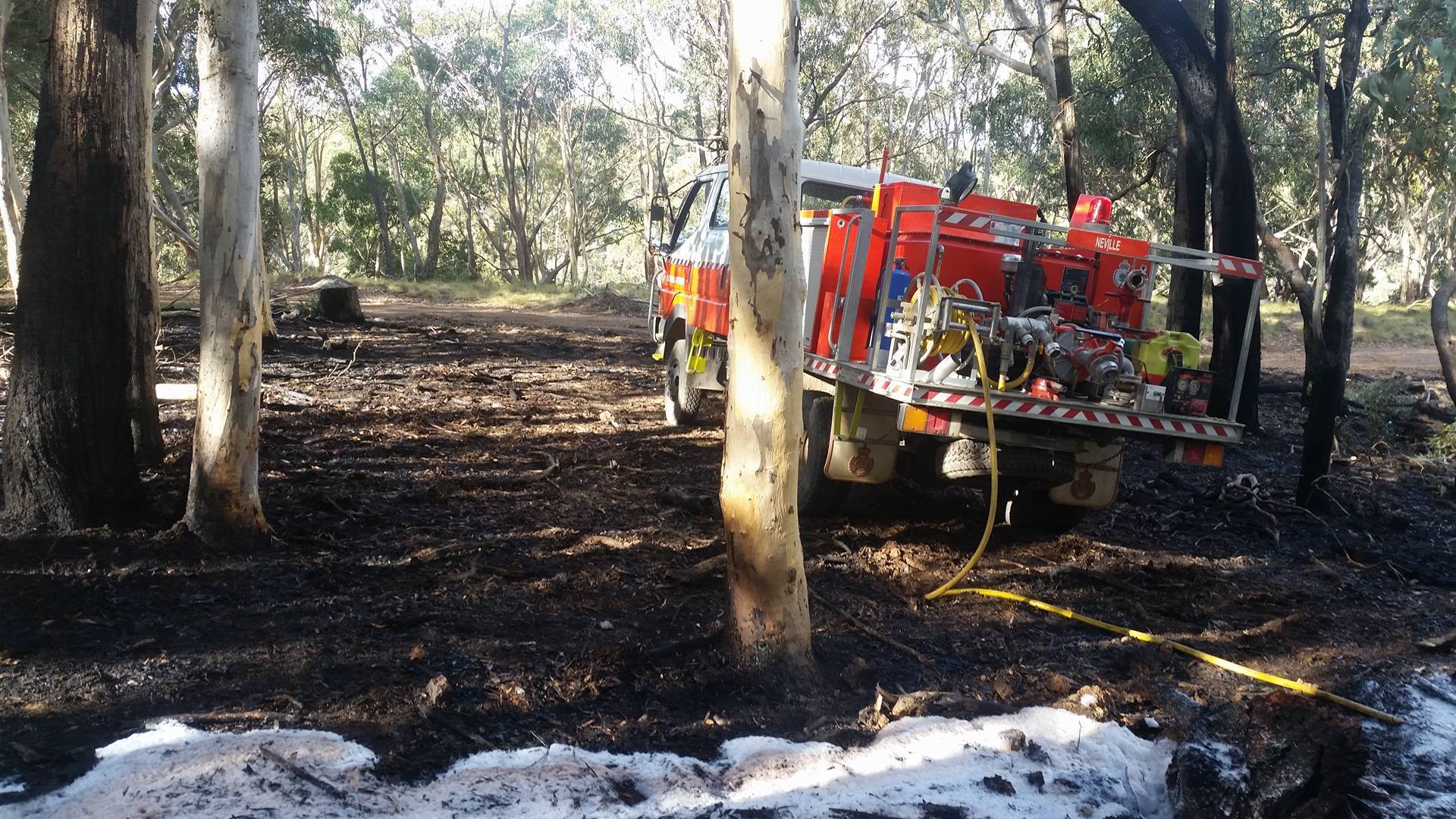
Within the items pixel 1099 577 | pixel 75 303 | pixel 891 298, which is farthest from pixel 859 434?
pixel 75 303

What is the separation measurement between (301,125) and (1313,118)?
108ft

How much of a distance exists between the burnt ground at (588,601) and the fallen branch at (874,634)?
0.03 metres

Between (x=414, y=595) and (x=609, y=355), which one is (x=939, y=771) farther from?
(x=609, y=355)

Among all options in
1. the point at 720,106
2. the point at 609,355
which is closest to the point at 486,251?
the point at 720,106

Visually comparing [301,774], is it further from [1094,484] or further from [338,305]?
[338,305]

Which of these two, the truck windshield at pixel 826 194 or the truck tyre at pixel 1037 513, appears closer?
the truck tyre at pixel 1037 513

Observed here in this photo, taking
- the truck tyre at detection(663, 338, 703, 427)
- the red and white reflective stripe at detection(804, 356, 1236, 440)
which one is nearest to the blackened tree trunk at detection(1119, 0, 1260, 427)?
the red and white reflective stripe at detection(804, 356, 1236, 440)

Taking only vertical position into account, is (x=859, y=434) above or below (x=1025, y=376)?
below

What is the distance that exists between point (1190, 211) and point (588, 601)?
9.60m

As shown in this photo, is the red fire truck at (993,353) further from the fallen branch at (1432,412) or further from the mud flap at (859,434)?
the fallen branch at (1432,412)

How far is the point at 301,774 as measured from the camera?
343cm

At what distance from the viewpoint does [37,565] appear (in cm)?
499

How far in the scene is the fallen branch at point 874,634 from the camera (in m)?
5.07

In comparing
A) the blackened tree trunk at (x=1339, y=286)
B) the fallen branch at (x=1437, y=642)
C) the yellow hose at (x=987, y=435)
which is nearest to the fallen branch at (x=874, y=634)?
the yellow hose at (x=987, y=435)
